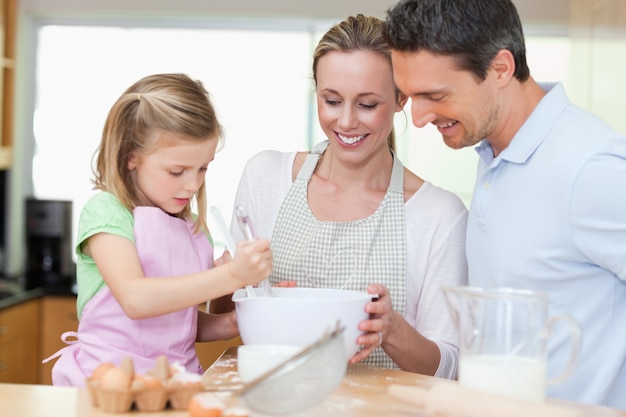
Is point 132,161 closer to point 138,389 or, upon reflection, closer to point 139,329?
point 139,329

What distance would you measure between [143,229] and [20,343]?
252 centimetres

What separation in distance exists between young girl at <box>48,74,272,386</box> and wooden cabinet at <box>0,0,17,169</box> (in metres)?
2.87

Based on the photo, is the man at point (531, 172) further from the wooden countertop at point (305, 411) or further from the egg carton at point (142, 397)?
the egg carton at point (142, 397)

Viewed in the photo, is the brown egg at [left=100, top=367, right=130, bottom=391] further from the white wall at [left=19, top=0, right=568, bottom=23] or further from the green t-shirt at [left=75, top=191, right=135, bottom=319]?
the white wall at [left=19, top=0, right=568, bottom=23]

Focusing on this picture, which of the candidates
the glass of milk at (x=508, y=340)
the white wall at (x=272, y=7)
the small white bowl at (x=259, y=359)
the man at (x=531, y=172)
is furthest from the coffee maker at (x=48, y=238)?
the glass of milk at (x=508, y=340)

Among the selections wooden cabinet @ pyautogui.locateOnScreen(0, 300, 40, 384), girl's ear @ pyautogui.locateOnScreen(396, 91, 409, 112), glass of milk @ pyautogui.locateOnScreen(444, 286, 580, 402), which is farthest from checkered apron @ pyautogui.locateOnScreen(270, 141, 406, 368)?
wooden cabinet @ pyautogui.locateOnScreen(0, 300, 40, 384)

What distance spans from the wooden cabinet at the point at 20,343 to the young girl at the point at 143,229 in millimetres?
2196

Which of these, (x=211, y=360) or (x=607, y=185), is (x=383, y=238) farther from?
(x=211, y=360)

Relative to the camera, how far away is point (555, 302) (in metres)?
1.50

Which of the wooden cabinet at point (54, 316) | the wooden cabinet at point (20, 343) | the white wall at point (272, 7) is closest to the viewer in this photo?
the wooden cabinet at point (20, 343)

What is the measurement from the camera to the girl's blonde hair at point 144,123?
1605mm

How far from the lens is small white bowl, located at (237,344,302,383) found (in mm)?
1241

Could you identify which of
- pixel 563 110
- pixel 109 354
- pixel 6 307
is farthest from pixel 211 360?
pixel 563 110

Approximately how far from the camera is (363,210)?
1.92 meters
